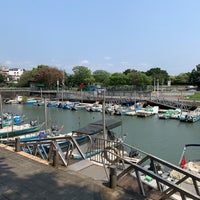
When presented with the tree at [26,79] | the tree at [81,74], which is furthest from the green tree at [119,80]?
the tree at [26,79]

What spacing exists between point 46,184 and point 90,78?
83.1m

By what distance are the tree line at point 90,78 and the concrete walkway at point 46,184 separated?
231 feet

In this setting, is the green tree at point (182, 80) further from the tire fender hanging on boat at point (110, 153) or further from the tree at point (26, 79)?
the tire fender hanging on boat at point (110, 153)

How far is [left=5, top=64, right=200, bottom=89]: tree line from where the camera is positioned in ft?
268

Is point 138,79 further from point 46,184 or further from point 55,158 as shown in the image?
point 46,184

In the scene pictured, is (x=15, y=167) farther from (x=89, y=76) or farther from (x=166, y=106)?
(x=89, y=76)

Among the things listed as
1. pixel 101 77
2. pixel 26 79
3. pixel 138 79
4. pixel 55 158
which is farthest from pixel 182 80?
pixel 55 158

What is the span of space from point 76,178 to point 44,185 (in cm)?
89

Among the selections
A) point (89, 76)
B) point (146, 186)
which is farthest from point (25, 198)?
point (89, 76)

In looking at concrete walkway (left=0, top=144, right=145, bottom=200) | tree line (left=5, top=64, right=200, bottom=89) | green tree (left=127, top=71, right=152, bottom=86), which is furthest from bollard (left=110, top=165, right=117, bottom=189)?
green tree (left=127, top=71, right=152, bottom=86)

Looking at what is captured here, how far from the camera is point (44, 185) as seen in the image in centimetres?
585

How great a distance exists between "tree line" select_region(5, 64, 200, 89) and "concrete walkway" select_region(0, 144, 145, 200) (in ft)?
231

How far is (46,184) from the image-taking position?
590 cm

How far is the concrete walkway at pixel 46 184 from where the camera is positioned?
523 cm
